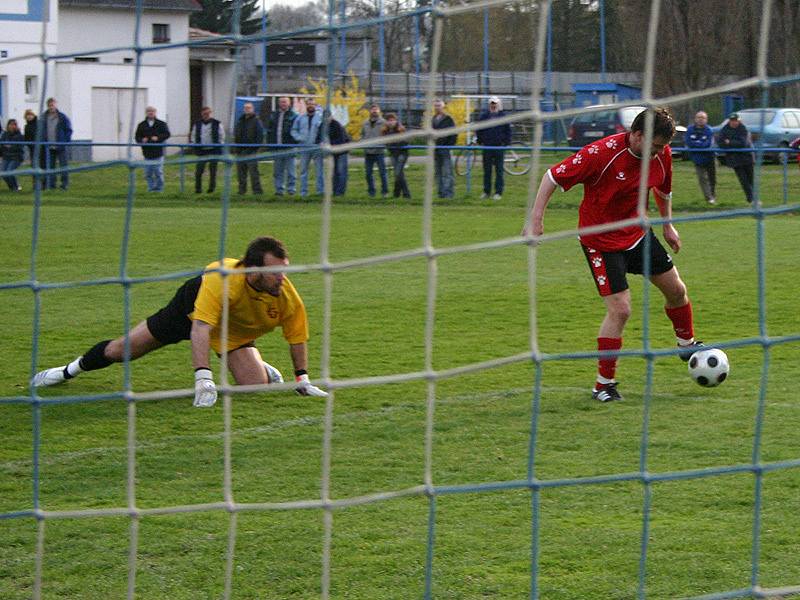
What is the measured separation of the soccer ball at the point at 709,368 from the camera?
6305mm

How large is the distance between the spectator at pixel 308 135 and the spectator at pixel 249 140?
0.43 meters

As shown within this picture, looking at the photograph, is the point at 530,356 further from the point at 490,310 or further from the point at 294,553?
the point at 490,310

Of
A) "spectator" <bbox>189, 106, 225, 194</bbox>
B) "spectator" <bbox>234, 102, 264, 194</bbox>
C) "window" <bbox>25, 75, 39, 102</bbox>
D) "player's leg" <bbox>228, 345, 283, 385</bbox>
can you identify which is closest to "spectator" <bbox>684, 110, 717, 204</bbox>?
"spectator" <bbox>234, 102, 264, 194</bbox>

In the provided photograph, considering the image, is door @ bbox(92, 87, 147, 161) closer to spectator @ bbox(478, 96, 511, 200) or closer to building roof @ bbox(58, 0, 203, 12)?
building roof @ bbox(58, 0, 203, 12)

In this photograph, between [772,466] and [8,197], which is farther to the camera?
[8,197]

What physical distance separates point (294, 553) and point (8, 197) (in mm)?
7828

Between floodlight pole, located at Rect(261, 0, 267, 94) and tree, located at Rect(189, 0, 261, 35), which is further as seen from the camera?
tree, located at Rect(189, 0, 261, 35)

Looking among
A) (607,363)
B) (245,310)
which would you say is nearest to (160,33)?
(245,310)

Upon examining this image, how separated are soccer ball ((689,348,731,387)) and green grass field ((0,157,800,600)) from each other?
0.10m

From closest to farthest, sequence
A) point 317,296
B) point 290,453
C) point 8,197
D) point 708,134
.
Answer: point 290,453
point 317,296
point 8,197
point 708,134

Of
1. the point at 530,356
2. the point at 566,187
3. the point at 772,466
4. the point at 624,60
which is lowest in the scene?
the point at 772,466

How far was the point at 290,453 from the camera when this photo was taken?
539 centimetres

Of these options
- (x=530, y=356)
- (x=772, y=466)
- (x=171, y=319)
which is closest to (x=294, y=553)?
(x=530, y=356)

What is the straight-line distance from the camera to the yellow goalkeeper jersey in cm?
595
